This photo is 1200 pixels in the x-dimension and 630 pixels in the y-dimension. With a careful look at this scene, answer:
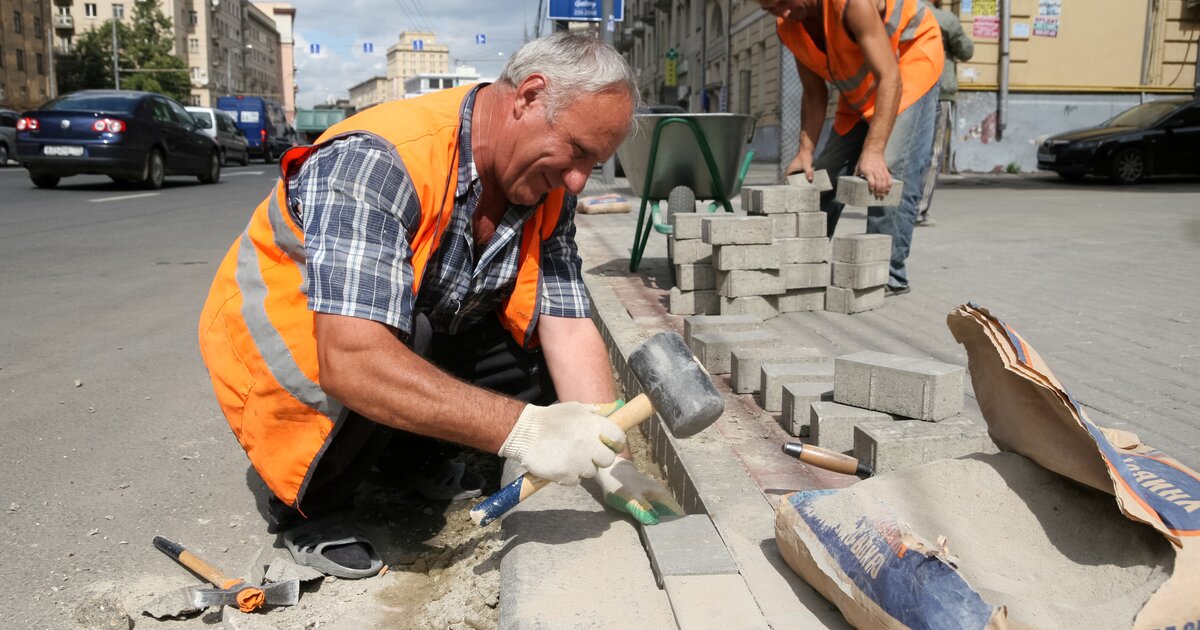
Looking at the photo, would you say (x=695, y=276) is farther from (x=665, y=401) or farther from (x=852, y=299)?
(x=665, y=401)

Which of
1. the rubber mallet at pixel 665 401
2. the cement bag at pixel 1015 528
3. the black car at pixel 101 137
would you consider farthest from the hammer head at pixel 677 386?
the black car at pixel 101 137

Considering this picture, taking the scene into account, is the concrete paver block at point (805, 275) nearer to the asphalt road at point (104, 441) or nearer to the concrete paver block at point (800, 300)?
the concrete paver block at point (800, 300)

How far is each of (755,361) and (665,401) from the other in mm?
1422

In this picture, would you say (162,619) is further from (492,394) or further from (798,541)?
(798,541)

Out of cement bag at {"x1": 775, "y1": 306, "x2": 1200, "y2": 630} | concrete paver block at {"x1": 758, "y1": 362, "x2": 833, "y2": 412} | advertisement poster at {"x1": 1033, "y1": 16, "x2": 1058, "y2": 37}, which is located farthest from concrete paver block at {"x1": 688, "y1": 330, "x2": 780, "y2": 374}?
advertisement poster at {"x1": 1033, "y1": 16, "x2": 1058, "y2": 37}

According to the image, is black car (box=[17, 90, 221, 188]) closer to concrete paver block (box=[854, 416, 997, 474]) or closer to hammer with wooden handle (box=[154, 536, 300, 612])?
hammer with wooden handle (box=[154, 536, 300, 612])

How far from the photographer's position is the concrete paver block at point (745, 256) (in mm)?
4652

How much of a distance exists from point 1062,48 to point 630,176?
48.3 ft

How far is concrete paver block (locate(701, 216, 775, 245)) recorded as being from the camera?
15.1 feet

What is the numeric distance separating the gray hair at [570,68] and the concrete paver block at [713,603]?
108 centimetres

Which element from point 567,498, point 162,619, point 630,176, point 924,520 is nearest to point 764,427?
point 567,498

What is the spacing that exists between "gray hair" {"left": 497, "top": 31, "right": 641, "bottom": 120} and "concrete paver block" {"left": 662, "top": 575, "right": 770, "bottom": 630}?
1082mm

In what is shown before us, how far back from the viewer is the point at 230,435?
3391 mm

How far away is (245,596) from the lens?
6.99 ft
